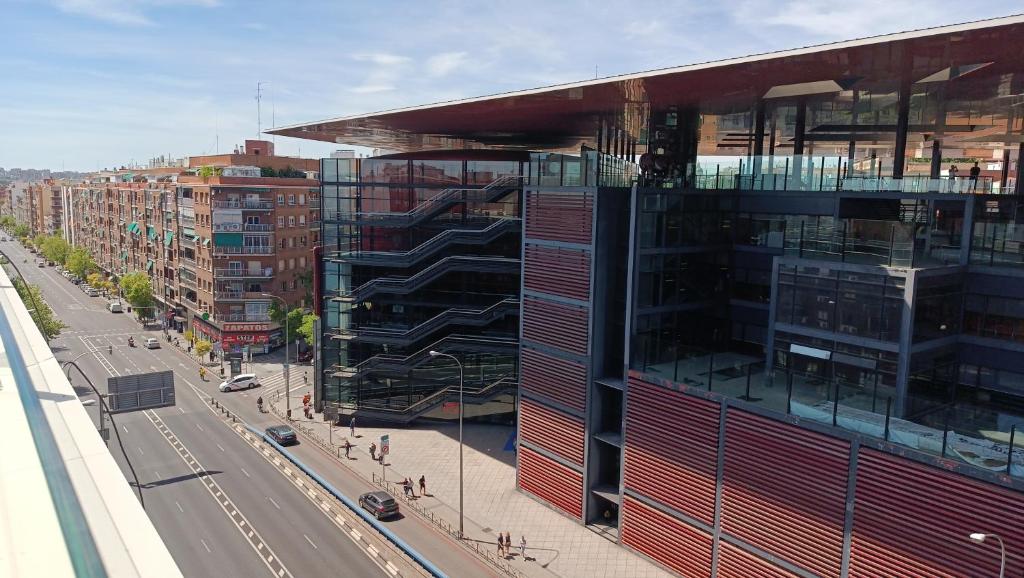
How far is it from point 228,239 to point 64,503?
229 ft

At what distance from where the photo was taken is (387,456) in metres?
41.9

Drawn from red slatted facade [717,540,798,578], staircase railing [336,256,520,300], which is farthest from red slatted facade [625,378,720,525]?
staircase railing [336,256,520,300]

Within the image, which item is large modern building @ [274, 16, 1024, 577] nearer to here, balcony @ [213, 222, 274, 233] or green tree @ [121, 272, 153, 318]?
balcony @ [213, 222, 274, 233]

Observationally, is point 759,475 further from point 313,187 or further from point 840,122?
point 313,187

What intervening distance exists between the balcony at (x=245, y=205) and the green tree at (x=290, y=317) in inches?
388

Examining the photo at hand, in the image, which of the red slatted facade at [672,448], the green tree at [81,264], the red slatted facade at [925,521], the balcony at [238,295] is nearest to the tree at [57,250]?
the green tree at [81,264]

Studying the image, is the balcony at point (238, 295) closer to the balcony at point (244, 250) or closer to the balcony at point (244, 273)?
the balcony at point (244, 273)

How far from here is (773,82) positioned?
2345 centimetres

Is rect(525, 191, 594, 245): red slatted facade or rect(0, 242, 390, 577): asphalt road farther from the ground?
rect(525, 191, 594, 245): red slatted facade

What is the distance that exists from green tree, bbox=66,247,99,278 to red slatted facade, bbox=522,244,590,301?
105399mm

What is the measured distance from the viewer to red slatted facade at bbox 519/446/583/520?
1288 inches

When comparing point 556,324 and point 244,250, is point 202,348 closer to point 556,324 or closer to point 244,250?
point 244,250

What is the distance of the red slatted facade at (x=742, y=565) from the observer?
24109 millimetres

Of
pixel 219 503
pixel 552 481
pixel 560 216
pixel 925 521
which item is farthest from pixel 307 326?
pixel 925 521
